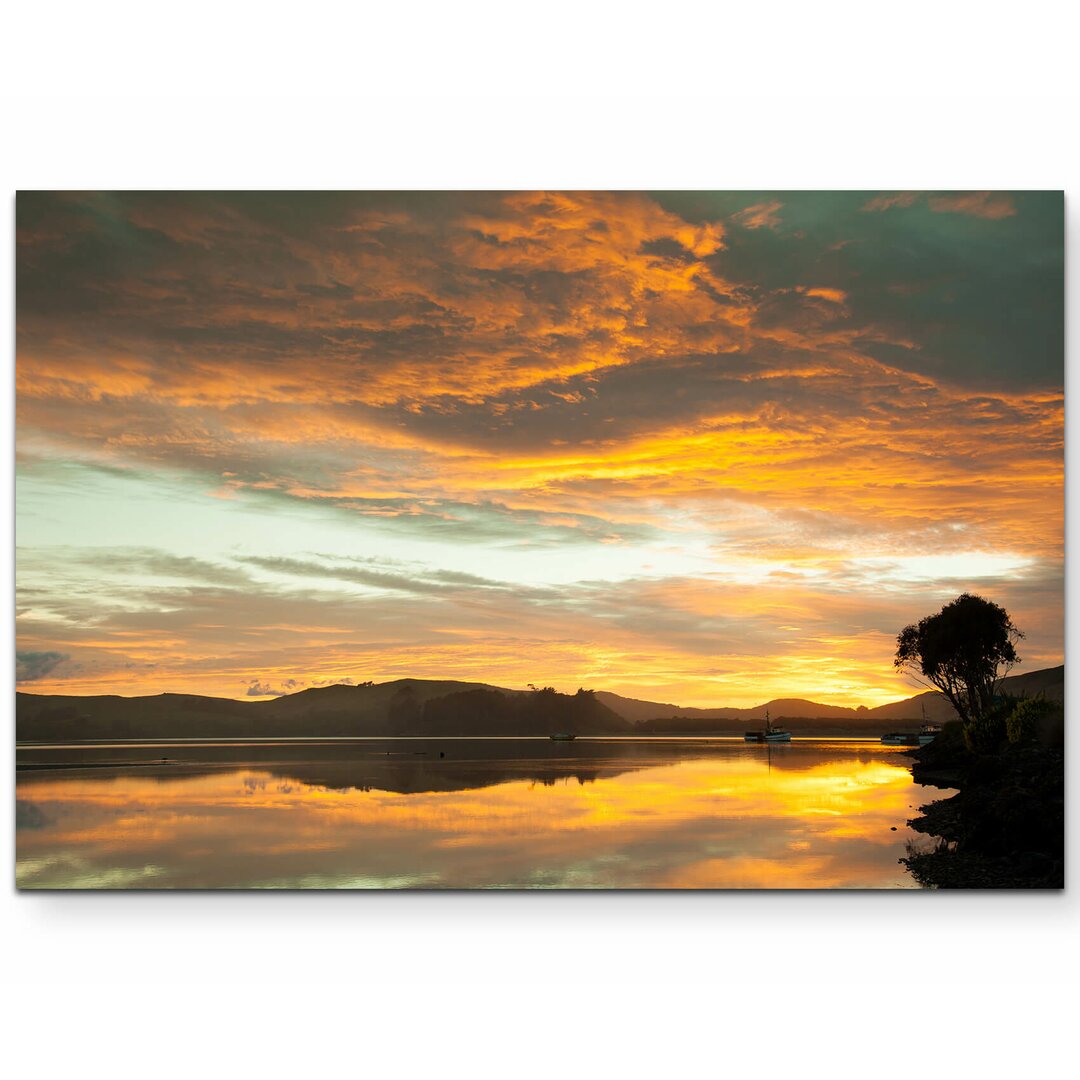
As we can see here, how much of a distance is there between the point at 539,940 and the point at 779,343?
3260 millimetres

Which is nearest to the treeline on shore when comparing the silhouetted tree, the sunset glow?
the silhouetted tree

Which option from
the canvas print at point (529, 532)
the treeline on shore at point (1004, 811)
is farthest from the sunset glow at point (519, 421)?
the treeline on shore at point (1004, 811)

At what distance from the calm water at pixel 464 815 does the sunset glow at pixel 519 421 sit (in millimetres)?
327

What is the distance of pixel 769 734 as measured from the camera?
525cm

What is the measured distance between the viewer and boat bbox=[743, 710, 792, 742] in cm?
512

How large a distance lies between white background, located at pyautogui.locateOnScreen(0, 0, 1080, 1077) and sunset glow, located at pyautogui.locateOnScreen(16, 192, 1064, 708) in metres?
0.24

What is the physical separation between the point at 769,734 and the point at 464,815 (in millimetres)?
1705

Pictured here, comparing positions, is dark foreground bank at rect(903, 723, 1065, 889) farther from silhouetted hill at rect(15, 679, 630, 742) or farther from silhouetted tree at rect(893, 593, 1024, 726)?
silhouetted hill at rect(15, 679, 630, 742)

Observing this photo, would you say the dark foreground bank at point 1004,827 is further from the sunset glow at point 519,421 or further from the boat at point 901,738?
the sunset glow at point 519,421

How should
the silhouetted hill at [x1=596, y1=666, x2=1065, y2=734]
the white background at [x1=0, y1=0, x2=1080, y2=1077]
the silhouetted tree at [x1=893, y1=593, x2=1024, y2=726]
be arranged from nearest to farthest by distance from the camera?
the white background at [x1=0, y1=0, x2=1080, y2=1077]
the silhouetted tree at [x1=893, y1=593, x2=1024, y2=726]
the silhouetted hill at [x1=596, y1=666, x2=1065, y2=734]

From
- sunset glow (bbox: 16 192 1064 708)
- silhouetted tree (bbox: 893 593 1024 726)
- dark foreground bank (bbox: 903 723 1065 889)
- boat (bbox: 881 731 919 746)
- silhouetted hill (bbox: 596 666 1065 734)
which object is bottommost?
dark foreground bank (bbox: 903 723 1065 889)

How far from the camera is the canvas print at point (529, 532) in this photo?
4.86 metres

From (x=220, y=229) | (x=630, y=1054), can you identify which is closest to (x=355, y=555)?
(x=220, y=229)
